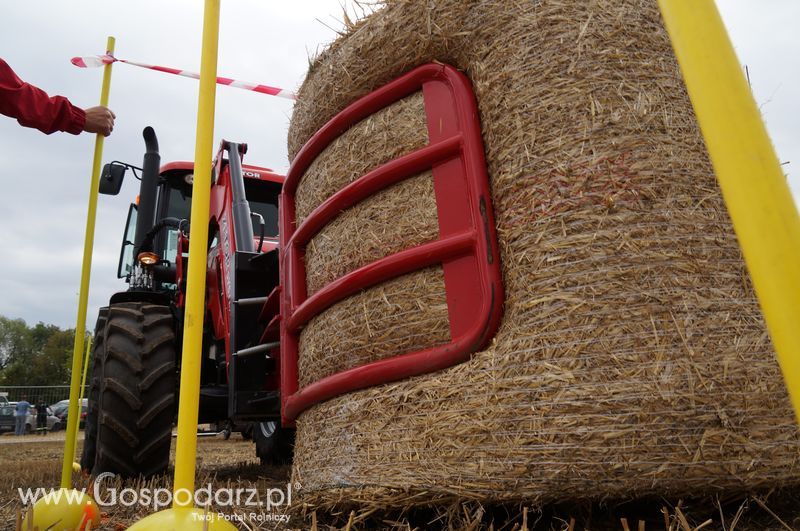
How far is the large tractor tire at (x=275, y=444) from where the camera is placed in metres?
4.83

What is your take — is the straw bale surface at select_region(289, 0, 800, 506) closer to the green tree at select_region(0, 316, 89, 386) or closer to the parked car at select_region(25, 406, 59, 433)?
the parked car at select_region(25, 406, 59, 433)

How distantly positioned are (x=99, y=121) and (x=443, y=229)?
167cm

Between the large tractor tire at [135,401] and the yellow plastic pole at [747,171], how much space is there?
3.14 metres

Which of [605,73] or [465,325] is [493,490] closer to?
[465,325]

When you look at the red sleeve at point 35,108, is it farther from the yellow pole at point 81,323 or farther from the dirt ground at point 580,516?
the dirt ground at point 580,516

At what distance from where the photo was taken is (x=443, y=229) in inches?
64.1

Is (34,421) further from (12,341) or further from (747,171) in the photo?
(12,341)

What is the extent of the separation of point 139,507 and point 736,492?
2088mm

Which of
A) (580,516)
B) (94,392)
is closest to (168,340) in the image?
(94,392)

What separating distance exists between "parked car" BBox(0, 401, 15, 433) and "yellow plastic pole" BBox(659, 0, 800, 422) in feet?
84.3

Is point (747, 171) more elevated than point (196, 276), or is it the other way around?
point (196, 276)

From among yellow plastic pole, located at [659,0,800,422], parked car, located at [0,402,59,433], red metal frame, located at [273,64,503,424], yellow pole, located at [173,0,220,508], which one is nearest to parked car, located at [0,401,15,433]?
parked car, located at [0,402,59,433]

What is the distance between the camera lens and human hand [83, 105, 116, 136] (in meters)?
2.43

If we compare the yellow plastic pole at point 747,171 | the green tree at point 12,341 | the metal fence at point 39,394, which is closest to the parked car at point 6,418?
the metal fence at point 39,394
